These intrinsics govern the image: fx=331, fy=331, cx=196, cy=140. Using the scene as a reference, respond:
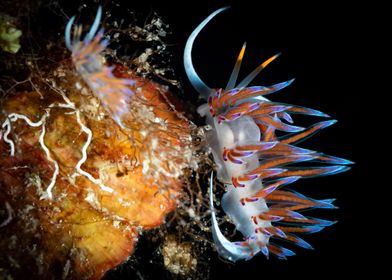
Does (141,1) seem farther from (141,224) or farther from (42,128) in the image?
(141,224)

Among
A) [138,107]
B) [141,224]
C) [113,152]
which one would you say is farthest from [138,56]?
[141,224]

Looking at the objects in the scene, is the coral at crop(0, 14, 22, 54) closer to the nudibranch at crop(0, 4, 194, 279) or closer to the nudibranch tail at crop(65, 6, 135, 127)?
the nudibranch at crop(0, 4, 194, 279)

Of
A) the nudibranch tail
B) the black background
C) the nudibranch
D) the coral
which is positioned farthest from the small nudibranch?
the black background

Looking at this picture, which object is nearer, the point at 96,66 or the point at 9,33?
the point at 96,66

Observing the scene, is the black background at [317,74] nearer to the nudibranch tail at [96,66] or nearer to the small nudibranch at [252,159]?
the small nudibranch at [252,159]

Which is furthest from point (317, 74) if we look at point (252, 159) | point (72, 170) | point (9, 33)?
point (9, 33)

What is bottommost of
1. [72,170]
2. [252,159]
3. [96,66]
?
[72,170]

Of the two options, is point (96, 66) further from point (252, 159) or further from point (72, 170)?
point (252, 159)
